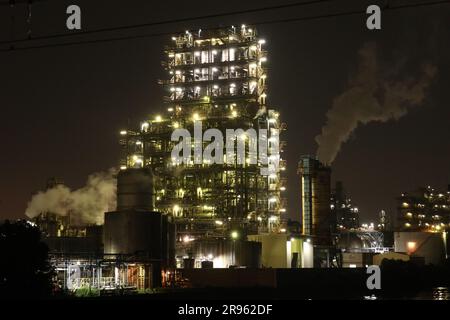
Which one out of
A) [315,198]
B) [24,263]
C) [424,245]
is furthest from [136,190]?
[424,245]

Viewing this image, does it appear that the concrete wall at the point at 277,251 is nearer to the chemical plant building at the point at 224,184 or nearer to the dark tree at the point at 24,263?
the chemical plant building at the point at 224,184

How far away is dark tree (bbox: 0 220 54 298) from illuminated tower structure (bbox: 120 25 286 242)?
29973mm

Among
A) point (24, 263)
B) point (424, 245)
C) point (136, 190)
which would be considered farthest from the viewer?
point (424, 245)

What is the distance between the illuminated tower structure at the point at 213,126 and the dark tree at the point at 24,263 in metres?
30.0

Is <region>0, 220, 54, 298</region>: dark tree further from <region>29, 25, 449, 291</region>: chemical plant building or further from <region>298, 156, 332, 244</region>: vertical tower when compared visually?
<region>298, 156, 332, 244</region>: vertical tower

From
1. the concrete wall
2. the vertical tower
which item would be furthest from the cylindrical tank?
the vertical tower

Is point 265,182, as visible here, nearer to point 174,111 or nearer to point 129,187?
point 174,111

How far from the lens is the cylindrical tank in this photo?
5766 centimetres

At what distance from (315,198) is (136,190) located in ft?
98.1

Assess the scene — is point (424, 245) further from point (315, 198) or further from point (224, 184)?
point (224, 184)

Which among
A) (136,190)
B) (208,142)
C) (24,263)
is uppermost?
(208,142)

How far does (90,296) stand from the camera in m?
43.2

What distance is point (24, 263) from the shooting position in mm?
41156
